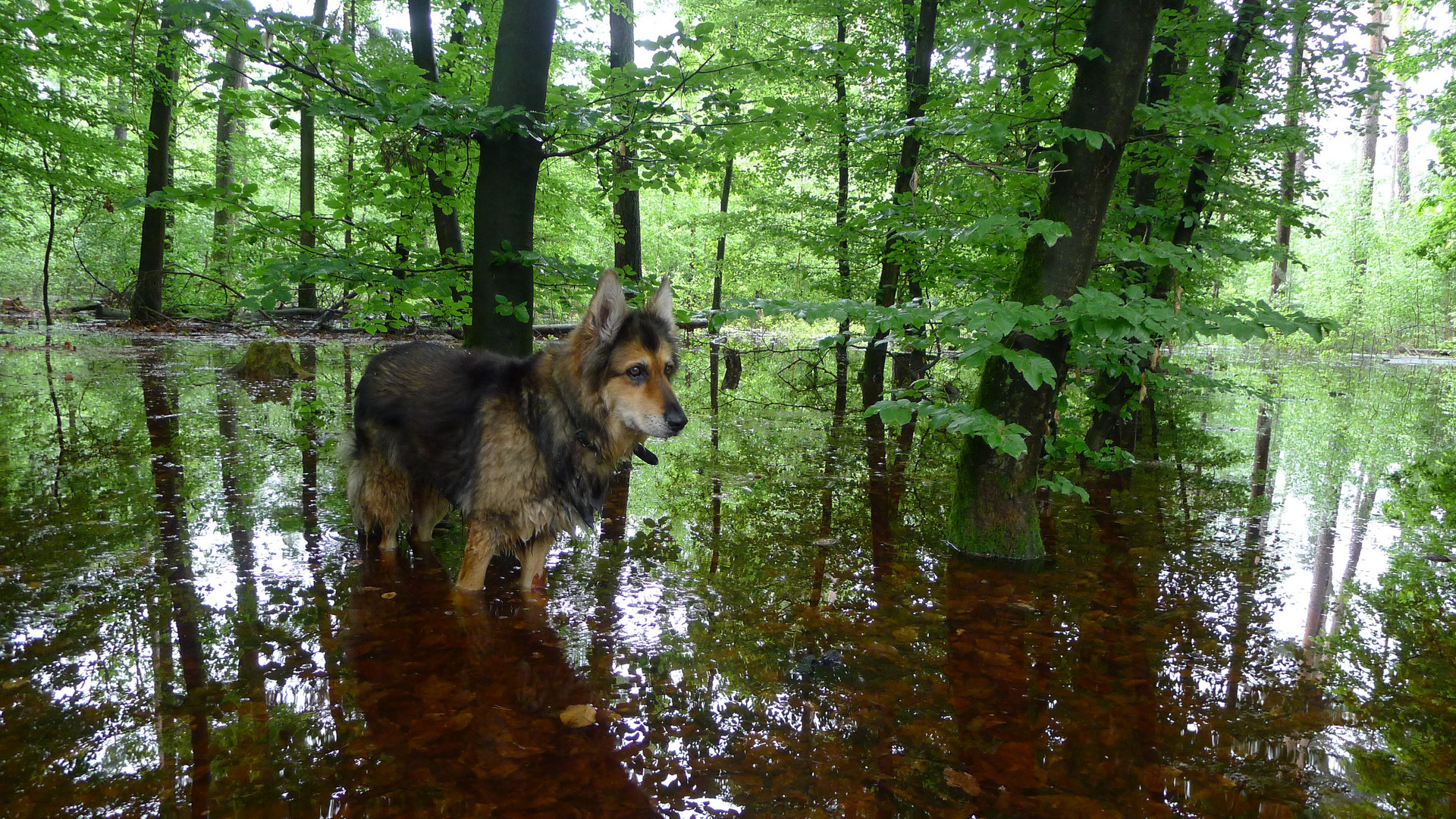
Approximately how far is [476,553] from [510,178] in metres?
3.72

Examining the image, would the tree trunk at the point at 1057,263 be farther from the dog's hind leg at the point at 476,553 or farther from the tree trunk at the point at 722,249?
the tree trunk at the point at 722,249

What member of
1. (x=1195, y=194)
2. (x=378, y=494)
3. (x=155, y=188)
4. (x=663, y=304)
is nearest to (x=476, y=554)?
(x=378, y=494)

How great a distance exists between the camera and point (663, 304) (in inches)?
175

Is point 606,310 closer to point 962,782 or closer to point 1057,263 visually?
point 962,782

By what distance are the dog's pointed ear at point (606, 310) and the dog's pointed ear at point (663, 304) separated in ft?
0.96

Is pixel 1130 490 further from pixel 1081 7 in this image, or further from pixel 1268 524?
pixel 1081 7

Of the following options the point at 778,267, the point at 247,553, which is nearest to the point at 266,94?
the point at 247,553

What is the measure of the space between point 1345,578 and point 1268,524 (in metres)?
1.51

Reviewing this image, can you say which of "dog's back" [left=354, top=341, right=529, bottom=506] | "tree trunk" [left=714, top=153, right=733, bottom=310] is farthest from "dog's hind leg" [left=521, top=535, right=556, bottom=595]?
"tree trunk" [left=714, top=153, right=733, bottom=310]

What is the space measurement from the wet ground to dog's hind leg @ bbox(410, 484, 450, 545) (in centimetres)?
24

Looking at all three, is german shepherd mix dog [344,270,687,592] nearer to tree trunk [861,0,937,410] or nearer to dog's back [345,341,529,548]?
dog's back [345,341,529,548]

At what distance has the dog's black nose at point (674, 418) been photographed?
393 centimetres

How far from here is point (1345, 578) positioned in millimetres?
4949

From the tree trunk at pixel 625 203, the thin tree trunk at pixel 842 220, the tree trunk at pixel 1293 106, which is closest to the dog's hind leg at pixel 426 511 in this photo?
the tree trunk at pixel 625 203
